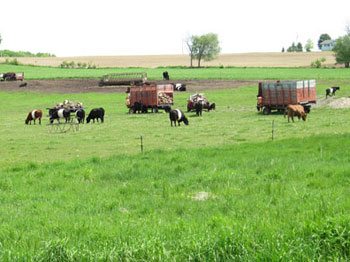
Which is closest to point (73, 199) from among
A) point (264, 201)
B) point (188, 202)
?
point (188, 202)

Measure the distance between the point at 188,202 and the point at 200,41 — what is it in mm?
133518

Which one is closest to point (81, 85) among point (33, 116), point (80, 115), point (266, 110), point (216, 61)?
point (33, 116)

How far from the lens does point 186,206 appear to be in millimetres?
10281

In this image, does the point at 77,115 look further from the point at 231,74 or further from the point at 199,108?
the point at 231,74

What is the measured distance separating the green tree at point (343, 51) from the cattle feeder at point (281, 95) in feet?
250

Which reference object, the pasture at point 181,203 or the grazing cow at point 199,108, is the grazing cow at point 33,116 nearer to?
the grazing cow at point 199,108

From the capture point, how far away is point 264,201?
10367mm

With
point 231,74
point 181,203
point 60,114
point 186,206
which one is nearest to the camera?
point 186,206

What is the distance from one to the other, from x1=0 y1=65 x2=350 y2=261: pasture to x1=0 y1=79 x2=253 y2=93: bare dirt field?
4622cm

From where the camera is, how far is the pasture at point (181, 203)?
673 cm

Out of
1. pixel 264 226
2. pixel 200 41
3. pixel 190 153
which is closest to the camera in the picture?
pixel 264 226

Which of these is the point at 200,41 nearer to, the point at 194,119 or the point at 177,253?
the point at 194,119

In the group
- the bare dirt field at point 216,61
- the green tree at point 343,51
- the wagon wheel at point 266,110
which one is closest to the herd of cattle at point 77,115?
the wagon wheel at point 266,110

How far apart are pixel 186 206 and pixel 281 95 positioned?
3252 cm
